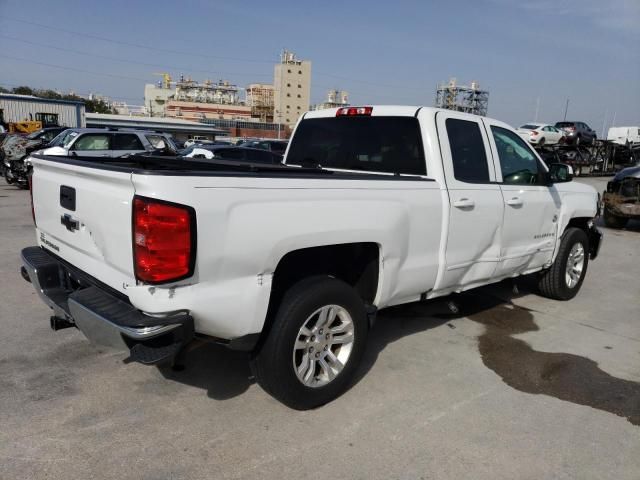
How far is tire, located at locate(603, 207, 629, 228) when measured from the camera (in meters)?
11.8

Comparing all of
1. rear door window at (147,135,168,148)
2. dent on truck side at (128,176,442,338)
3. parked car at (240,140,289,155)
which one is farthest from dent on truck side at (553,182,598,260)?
parked car at (240,140,289,155)

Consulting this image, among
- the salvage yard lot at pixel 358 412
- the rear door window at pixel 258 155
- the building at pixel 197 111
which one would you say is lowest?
the salvage yard lot at pixel 358 412

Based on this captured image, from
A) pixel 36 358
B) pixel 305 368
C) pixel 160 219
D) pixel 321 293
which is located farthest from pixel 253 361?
pixel 36 358

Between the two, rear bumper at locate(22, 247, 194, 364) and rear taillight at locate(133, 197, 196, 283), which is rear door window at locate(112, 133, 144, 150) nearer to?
rear bumper at locate(22, 247, 194, 364)

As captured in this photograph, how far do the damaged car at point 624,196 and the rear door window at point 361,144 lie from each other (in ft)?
29.8

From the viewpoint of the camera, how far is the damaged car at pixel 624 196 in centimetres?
1101

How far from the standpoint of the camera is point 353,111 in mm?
4477

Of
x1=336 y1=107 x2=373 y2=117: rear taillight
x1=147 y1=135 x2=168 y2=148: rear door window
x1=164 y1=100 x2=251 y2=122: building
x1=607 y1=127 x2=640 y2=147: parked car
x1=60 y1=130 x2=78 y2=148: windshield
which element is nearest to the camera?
x1=336 y1=107 x2=373 y2=117: rear taillight

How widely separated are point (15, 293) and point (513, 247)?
16.6 feet

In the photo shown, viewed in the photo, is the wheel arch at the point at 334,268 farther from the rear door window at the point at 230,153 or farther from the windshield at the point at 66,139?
the windshield at the point at 66,139

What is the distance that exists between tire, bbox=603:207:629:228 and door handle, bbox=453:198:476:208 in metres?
9.40

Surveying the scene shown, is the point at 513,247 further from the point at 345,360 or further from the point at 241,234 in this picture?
the point at 241,234

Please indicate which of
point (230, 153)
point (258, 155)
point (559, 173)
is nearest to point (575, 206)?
point (559, 173)

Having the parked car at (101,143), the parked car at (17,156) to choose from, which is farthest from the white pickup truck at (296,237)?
the parked car at (17,156)
